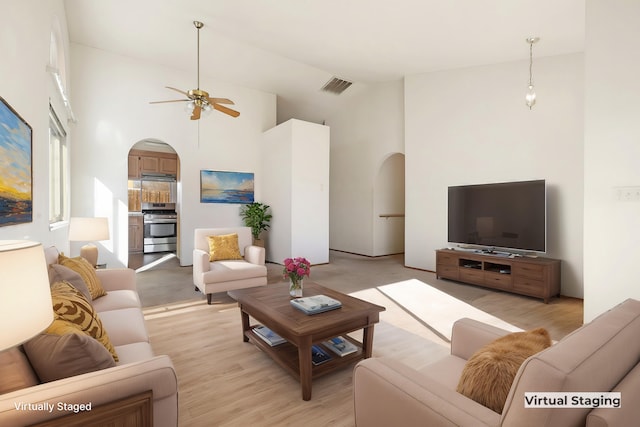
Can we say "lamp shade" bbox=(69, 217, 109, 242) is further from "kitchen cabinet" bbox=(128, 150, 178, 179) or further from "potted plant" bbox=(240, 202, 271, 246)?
"kitchen cabinet" bbox=(128, 150, 178, 179)

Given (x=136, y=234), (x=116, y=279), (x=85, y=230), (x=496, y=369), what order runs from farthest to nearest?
(x=136, y=234) < (x=85, y=230) < (x=116, y=279) < (x=496, y=369)

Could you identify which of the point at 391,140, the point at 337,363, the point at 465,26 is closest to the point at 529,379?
the point at 337,363

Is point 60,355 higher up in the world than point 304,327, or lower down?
higher up

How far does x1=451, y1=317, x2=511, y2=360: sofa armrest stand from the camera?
61.1 inches

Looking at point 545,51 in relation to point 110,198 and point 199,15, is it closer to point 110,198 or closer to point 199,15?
point 199,15

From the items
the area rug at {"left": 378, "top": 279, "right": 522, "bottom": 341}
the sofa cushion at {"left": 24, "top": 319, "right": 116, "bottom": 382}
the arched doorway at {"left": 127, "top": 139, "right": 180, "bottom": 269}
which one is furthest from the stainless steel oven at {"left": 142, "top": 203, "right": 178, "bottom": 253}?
the sofa cushion at {"left": 24, "top": 319, "right": 116, "bottom": 382}

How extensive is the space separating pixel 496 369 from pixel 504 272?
12.8ft

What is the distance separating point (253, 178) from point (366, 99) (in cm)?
322

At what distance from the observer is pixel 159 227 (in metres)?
7.85

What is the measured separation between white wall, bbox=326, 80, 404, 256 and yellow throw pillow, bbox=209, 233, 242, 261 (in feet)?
12.6

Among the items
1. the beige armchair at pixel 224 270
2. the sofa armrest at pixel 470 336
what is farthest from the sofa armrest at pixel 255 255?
the sofa armrest at pixel 470 336

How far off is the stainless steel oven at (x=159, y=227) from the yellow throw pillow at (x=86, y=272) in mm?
5663

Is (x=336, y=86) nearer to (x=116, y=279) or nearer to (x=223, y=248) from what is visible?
(x=223, y=248)

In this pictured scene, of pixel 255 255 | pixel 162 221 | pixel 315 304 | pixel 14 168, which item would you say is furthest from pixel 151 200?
pixel 315 304
